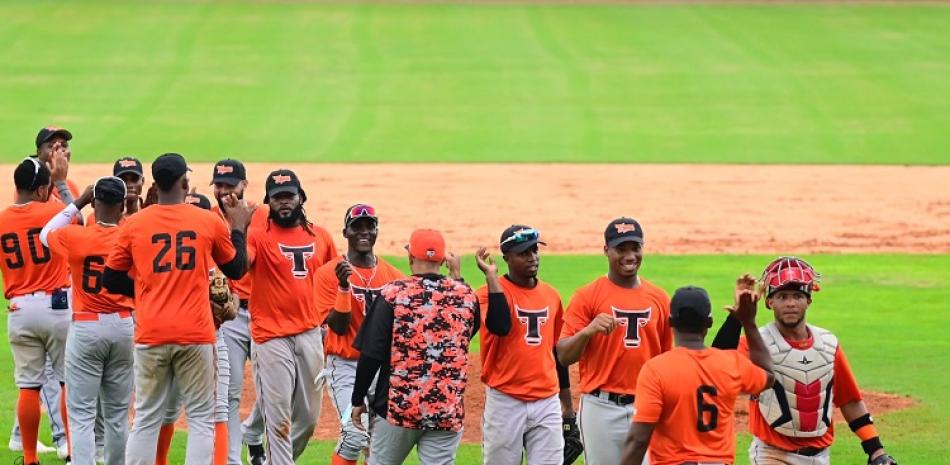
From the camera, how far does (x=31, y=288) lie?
33.9ft

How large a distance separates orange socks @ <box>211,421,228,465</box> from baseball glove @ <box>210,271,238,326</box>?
0.69 meters

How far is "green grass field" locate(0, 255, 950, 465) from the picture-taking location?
11539mm

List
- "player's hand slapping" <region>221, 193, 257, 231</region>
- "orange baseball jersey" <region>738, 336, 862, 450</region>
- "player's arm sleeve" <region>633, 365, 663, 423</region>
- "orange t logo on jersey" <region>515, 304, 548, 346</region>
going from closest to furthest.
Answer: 1. "player's arm sleeve" <region>633, 365, 663, 423</region>
2. "orange baseball jersey" <region>738, 336, 862, 450</region>
3. "orange t logo on jersey" <region>515, 304, 548, 346</region>
4. "player's hand slapping" <region>221, 193, 257, 231</region>

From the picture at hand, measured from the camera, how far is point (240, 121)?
118 ft

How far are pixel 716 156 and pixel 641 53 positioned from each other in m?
12.5

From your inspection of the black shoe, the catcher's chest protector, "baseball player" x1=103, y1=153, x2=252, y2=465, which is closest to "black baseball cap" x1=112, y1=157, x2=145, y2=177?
"baseball player" x1=103, y1=153, x2=252, y2=465

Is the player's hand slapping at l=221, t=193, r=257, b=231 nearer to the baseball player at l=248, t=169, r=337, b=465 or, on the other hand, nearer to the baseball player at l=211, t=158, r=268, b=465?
the baseball player at l=248, t=169, r=337, b=465

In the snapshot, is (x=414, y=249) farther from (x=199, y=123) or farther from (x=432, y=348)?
(x=199, y=123)

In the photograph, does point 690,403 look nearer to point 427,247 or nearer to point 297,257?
point 427,247

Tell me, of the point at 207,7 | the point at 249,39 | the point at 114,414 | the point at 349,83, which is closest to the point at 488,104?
the point at 349,83

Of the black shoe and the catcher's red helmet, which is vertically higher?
the catcher's red helmet

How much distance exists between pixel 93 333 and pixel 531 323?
112 inches

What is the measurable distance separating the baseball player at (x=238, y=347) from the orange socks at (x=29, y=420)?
1319mm

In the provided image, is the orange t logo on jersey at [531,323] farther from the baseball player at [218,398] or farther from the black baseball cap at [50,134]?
the black baseball cap at [50,134]
